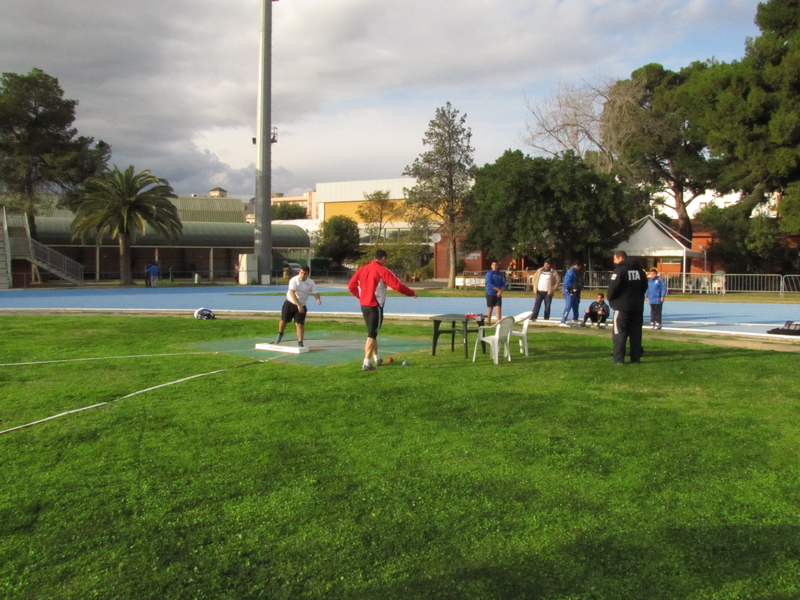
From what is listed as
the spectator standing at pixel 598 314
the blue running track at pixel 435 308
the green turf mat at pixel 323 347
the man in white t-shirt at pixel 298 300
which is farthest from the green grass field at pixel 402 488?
the blue running track at pixel 435 308

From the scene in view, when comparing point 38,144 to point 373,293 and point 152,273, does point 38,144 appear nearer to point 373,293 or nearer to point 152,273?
point 152,273

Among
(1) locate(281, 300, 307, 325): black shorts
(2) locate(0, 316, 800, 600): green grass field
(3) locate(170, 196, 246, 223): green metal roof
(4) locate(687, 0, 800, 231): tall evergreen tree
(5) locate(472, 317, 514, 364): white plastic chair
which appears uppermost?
(4) locate(687, 0, 800, 231): tall evergreen tree

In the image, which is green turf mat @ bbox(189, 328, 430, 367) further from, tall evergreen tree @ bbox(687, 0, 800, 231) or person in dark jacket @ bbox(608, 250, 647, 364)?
tall evergreen tree @ bbox(687, 0, 800, 231)

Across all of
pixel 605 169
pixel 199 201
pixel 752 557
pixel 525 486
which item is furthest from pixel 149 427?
pixel 199 201

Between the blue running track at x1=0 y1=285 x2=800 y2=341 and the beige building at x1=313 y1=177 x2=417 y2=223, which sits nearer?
the blue running track at x1=0 y1=285 x2=800 y2=341

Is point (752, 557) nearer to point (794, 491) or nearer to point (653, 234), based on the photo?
point (794, 491)

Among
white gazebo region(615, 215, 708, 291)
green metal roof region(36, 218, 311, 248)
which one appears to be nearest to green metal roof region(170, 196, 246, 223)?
green metal roof region(36, 218, 311, 248)

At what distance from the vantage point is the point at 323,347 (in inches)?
468

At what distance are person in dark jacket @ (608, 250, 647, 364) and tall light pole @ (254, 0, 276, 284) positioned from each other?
3442 cm

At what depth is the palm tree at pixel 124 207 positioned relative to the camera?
38.5m

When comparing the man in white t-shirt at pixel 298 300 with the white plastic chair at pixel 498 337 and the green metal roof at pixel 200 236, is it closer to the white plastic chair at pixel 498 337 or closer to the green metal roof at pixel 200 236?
the white plastic chair at pixel 498 337

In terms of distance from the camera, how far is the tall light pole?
41156 mm

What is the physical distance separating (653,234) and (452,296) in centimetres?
1306

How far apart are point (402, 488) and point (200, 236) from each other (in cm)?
4775
